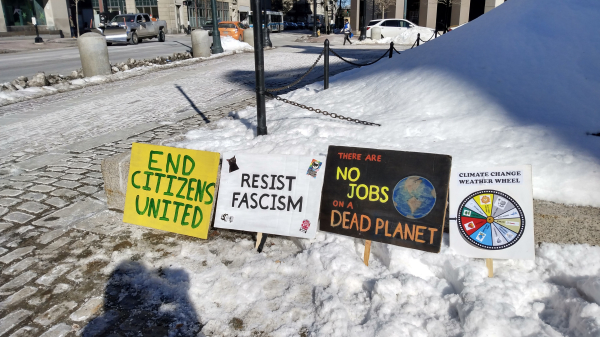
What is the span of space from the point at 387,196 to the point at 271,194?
3.11 ft

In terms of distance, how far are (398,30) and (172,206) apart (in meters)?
28.0

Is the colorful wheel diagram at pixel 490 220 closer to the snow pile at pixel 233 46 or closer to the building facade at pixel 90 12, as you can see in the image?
the snow pile at pixel 233 46

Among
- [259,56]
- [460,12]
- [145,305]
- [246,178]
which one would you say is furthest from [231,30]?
[145,305]

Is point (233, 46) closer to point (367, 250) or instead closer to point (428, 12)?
point (367, 250)

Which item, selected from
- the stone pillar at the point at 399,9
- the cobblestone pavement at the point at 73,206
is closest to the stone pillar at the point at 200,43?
the cobblestone pavement at the point at 73,206

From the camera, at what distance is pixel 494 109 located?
4781 millimetres

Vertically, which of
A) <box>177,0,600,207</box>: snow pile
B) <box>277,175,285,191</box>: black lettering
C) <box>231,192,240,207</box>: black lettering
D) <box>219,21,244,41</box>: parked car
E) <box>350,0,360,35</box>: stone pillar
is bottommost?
<box>231,192,240,207</box>: black lettering

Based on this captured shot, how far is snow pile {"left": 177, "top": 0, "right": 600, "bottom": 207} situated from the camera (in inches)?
153

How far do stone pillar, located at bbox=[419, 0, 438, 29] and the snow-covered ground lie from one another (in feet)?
114

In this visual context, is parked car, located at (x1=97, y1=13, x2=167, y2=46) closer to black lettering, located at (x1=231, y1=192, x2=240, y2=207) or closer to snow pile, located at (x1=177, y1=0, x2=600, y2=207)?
snow pile, located at (x1=177, y1=0, x2=600, y2=207)

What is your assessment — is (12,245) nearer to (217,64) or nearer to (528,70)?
(528,70)

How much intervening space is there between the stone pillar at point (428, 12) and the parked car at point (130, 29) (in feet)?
73.2

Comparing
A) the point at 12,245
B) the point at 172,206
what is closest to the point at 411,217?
the point at 172,206

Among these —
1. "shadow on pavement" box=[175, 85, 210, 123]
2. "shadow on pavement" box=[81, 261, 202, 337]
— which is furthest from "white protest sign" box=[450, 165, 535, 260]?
"shadow on pavement" box=[175, 85, 210, 123]
